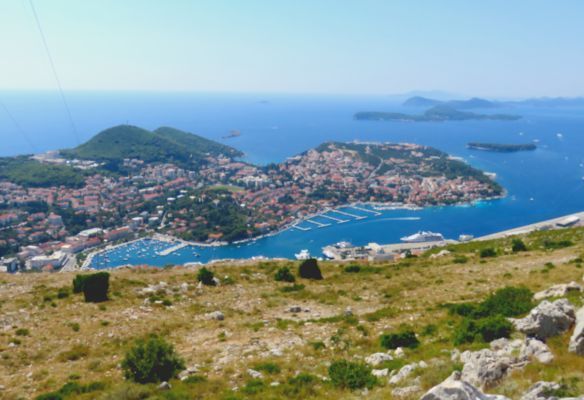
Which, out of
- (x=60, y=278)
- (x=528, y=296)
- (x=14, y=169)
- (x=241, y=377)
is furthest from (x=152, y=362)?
(x=14, y=169)

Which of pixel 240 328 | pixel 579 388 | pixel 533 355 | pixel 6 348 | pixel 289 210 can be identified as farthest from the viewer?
pixel 289 210

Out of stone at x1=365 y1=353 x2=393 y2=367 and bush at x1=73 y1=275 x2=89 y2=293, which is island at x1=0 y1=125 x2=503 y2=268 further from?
stone at x1=365 y1=353 x2=393 y2=367

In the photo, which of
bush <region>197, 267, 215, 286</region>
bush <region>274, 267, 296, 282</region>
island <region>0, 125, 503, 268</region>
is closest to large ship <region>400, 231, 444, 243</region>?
island <region>0, 125, 503, 268</region>

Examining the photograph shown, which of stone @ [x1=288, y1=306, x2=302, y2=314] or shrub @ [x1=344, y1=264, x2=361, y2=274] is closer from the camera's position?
stone @ [x1=288, y1=306, x2=302, y2=314]

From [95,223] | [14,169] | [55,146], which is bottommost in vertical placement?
[95,223]

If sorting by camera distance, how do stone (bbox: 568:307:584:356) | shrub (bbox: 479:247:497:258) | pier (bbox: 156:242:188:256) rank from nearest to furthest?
1. stone (bbox: 568:307:584:356)
2. shrub (bbox: 479:247:497:258)
3. pier (bbox: 156:242:188:256)

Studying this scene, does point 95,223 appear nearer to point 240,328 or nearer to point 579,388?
point 240,328
